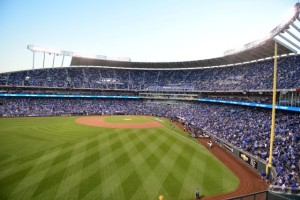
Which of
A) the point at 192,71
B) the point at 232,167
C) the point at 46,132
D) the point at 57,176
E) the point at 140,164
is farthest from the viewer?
the point at 192,71

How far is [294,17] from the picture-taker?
21.9 metres

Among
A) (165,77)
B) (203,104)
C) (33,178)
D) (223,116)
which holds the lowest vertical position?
(33,178)

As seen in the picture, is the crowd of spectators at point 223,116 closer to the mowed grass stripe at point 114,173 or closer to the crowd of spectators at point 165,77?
the crowd of spectators at point 165,77

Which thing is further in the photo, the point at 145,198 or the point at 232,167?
the point at 232,167

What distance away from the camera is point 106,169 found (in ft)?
61.8

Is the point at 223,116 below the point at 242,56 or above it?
below

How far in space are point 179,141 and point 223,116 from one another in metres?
15.1

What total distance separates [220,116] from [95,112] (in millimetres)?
37238

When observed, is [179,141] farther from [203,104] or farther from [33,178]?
[203,104]

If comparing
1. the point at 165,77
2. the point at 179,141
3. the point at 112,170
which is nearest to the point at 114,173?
the point at 112,170

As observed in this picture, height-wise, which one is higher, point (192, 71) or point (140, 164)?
point (192, 71)

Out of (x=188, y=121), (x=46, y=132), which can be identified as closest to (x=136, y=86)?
(x=188, y=121)

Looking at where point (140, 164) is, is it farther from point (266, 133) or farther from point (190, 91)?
point (190, 91)

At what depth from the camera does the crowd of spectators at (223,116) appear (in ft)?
67.3
